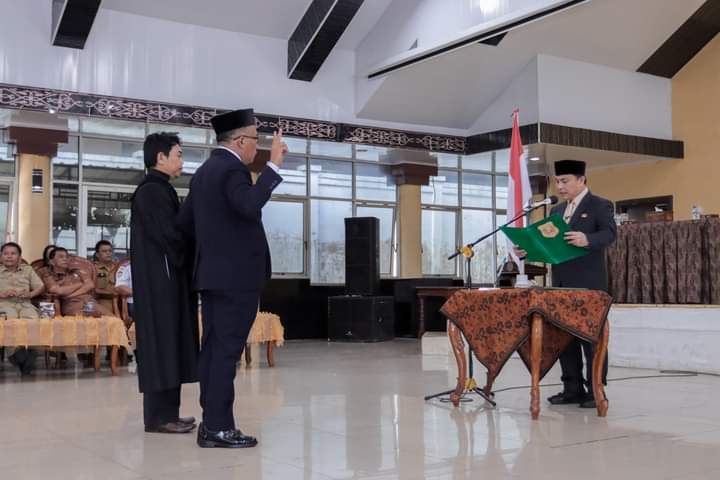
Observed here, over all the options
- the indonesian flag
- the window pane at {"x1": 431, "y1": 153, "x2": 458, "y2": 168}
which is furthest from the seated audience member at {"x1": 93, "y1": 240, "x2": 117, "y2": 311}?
the window pane at {"x1": 431, "y1": 153, "x2": 458, "y2": 168}

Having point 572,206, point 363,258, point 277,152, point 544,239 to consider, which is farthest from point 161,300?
point 363,258

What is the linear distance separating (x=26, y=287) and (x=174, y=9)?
13.2ft

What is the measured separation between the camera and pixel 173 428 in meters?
3.60

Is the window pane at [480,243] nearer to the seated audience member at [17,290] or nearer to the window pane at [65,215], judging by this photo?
the window pane at [65,215]

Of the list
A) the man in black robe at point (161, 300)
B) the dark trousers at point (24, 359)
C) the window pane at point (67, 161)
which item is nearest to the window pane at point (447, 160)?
the window pane at point (67, 161)

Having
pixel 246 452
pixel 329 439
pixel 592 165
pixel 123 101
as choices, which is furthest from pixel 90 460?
pixel 592 165

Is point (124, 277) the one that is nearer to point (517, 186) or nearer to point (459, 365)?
point (517, 186)

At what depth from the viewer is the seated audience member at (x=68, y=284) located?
7.36 meters

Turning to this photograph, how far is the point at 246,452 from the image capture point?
315cm

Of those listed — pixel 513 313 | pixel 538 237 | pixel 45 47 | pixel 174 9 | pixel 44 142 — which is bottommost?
pixel 513 313

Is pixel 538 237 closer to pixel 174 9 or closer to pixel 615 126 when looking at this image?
pixel 174 9

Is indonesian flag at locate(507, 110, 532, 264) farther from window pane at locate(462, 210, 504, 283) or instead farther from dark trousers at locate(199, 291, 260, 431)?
window pane at locate(462, 210, 504, 283)

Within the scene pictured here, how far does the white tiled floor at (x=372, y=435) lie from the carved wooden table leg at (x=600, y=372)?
0.24 ft

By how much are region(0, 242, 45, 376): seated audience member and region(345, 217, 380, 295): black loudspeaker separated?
472cm
